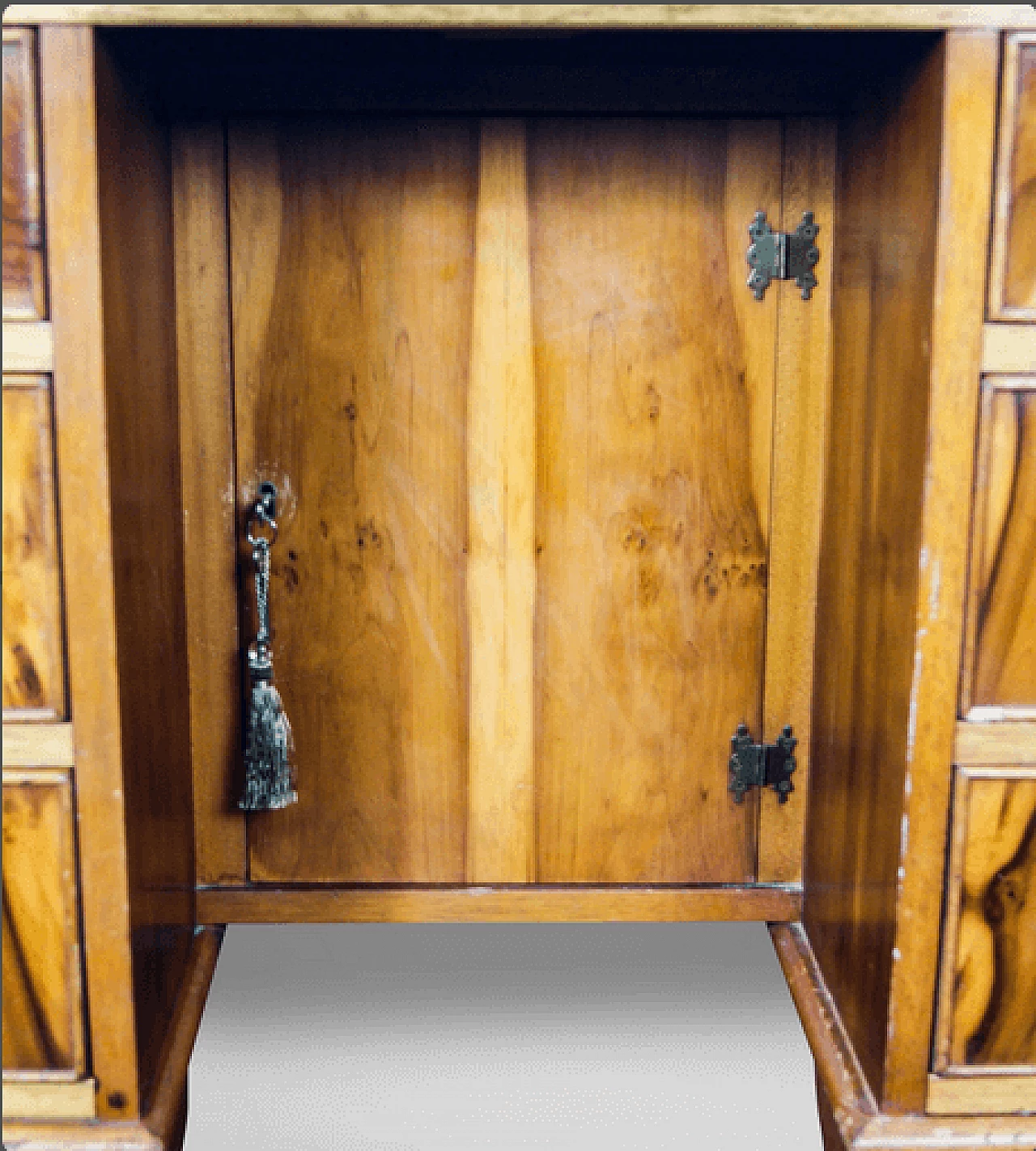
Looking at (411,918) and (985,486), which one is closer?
(985,486)

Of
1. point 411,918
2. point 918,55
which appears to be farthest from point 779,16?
point 411,918

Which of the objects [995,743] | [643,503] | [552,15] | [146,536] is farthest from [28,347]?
[995,743]

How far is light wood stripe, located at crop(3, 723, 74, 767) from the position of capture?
1.57 m

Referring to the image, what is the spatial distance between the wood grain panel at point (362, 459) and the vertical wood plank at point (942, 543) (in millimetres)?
779

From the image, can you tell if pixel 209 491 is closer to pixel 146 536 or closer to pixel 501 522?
pixel 146 536

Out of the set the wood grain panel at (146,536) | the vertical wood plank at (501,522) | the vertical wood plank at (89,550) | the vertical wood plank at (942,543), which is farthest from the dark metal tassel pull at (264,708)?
the vertical wood plank at (942,543)

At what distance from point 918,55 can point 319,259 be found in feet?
3.06

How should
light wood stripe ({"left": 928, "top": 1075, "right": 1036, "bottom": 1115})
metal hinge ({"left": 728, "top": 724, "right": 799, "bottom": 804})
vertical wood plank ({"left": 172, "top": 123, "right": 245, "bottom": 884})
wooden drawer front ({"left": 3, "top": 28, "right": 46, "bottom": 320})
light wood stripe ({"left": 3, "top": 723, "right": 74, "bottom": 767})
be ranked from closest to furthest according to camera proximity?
wooden drawer front ({"left": 3, "top": 28, "right": 46, "bottom": 320}) < light wood stripe ({"left": 3, "top": 723, "right": 74, "bottom": 767}) < light wood stripe ({"left": 928, "top": 1075, "right": 1036, "bottom": 1115}) < vertical wood plank ({"left": 172, "top": 123, "right": 245, "bottom": 884}) < metal hinge ({"left": 728, "top": 724, "right": 799, "bottom": 804})

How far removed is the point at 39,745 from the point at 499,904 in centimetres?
89

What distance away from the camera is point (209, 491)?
6.65ft

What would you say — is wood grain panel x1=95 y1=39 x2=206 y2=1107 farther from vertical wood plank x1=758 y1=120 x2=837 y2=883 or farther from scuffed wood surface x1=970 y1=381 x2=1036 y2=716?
scuffed wood surface x1=970 y1=381 x2=1036 y2=716

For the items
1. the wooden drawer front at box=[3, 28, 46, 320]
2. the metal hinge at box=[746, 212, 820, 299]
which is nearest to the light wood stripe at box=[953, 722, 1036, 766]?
the metal hinge at box=[746, 212, 820, 299]

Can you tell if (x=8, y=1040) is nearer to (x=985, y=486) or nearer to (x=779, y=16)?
(x=985, y=486)

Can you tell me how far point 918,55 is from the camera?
1.55 meters
